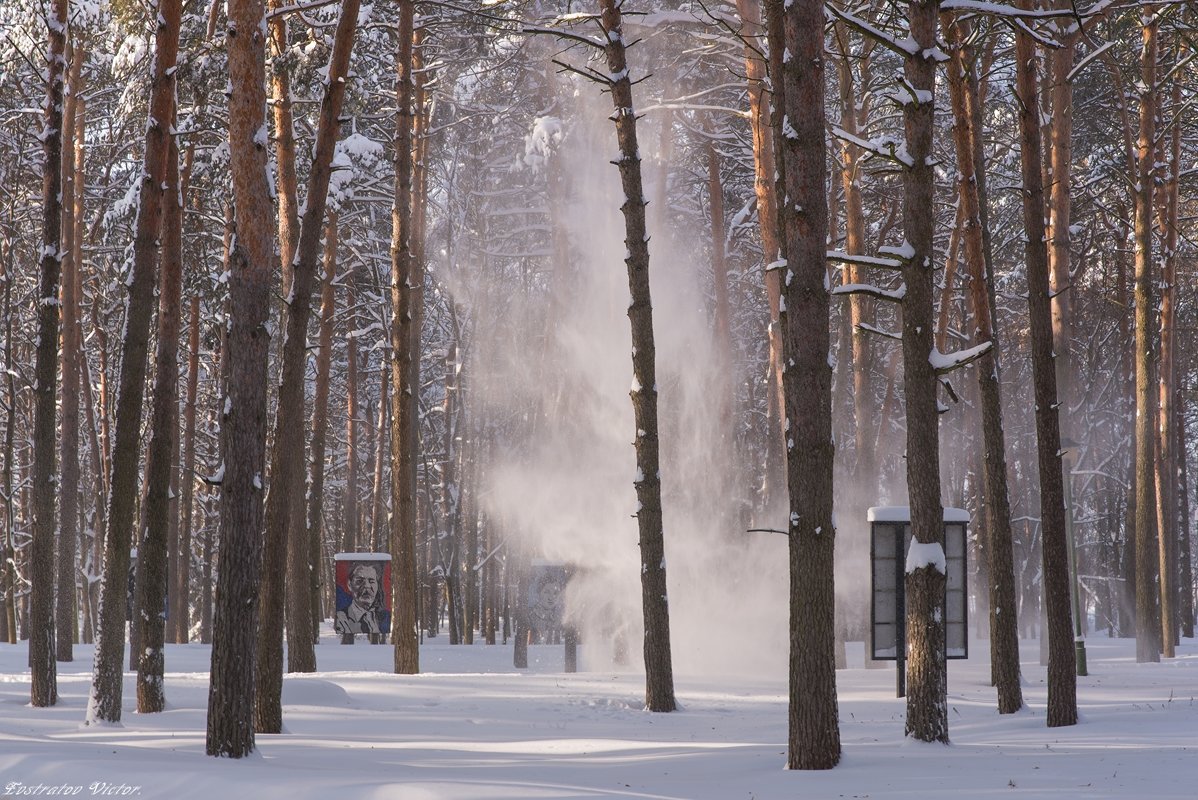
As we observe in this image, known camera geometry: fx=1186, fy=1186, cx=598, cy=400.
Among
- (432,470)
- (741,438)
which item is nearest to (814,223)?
(741,438)

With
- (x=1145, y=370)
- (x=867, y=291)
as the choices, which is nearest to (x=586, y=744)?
(x=867, y=291)

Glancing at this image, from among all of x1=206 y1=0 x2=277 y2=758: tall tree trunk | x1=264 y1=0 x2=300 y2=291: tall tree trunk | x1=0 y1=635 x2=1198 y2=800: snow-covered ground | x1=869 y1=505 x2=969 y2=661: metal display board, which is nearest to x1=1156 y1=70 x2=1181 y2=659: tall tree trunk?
x1=0 y1=635 x2=1198 y2=800: snow-covered ground

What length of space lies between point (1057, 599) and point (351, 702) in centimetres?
766

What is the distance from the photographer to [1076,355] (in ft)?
98.7

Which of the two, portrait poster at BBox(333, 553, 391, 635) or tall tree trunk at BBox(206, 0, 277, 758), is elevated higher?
tall tree trunk at BBox(206, 0, 277, 758)

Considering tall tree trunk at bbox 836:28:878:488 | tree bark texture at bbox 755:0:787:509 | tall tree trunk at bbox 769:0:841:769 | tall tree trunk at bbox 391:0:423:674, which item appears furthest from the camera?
tall tree trunk at bbox 836:28:878:488

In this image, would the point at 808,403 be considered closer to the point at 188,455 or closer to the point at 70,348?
the point at 70,348

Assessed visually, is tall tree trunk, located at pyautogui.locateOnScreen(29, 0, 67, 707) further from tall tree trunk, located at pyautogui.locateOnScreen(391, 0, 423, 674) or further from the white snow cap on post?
the white snow cap on post

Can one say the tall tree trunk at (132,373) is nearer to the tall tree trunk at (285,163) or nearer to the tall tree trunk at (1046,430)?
the tall tree trunk at (285,163)

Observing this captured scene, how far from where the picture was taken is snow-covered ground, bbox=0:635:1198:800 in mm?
6871

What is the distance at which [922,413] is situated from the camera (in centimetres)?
948

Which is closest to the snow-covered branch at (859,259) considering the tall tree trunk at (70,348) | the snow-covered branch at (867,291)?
the snow-covered branch at (867,291)

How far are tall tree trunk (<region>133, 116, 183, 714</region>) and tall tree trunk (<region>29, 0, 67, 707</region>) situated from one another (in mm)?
1315

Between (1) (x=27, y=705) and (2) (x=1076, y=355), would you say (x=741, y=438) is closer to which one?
(2) (x=1076, y=355)
